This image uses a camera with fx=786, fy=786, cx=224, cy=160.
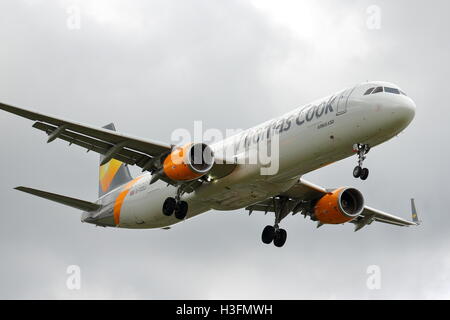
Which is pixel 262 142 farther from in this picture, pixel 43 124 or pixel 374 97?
pixel 43 124

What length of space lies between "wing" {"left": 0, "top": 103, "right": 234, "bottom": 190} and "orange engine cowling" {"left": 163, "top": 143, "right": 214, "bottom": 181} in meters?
0.80

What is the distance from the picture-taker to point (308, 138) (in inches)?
1390

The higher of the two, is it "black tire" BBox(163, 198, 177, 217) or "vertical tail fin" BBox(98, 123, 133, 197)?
"vertical tail fin" BBox(98, 123, 133, 197)

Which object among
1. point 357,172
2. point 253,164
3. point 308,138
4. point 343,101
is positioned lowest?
point 357,172

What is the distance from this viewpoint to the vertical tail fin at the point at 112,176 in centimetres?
4831

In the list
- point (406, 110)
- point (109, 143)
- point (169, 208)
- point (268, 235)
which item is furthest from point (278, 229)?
point (406, 110)

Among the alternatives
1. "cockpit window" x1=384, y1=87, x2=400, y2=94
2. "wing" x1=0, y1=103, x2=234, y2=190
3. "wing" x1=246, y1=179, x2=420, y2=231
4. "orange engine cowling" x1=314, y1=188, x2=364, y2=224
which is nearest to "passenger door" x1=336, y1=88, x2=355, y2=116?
"cockpit window" x1=384, y1=87, x2=400, y2=94

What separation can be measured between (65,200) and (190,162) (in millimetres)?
10589

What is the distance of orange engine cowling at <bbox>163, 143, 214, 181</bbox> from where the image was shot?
36656mm

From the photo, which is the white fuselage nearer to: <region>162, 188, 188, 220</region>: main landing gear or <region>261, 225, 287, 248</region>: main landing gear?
<region>162, 188, 188, 220</region>: main landing gear

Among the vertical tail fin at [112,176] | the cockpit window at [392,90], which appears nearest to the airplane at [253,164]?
the cockpit window at [392,90]

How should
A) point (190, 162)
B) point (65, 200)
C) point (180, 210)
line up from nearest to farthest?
point (190, 162), point (180, 210), point (65, 200)

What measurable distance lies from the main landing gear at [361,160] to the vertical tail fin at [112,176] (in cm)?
1753

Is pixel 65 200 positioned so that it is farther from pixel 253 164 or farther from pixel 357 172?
pixel 357 172
